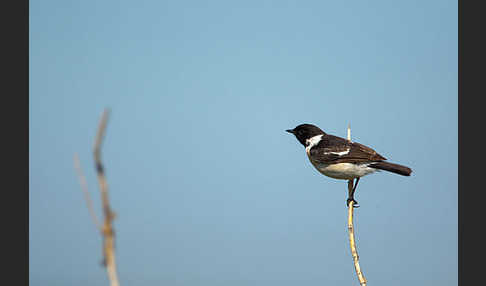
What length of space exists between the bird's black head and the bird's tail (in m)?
1.25

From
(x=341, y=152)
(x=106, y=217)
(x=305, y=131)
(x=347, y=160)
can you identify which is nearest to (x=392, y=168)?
(x=347, y=160)

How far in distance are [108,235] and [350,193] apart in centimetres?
487

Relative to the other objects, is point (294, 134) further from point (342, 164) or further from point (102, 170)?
point (102, 170)

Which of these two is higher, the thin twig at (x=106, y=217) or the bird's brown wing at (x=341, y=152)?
the bird's brown wing at (x=341, y=152)

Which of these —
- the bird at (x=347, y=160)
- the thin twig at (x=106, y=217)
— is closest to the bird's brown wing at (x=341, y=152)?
the bird at (x=347, y=160)

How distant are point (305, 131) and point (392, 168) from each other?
1.63 m

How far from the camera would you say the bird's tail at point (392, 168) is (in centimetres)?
492

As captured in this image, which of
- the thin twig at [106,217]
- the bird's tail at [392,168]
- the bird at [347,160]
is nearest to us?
the thin twig at [106,217]

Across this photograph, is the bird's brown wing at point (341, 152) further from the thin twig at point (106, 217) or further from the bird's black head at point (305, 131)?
the thin twig at point (106, 217)

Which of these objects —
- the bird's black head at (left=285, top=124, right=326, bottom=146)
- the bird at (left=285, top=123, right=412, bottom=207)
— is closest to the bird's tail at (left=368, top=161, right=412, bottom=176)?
the bird at (left=285, top=123, right=412, bottom=207)

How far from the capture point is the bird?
5301mm

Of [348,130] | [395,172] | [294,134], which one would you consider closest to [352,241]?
[348,130]

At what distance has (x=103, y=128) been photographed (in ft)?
2.28

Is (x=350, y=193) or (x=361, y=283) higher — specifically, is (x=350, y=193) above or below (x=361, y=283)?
above
